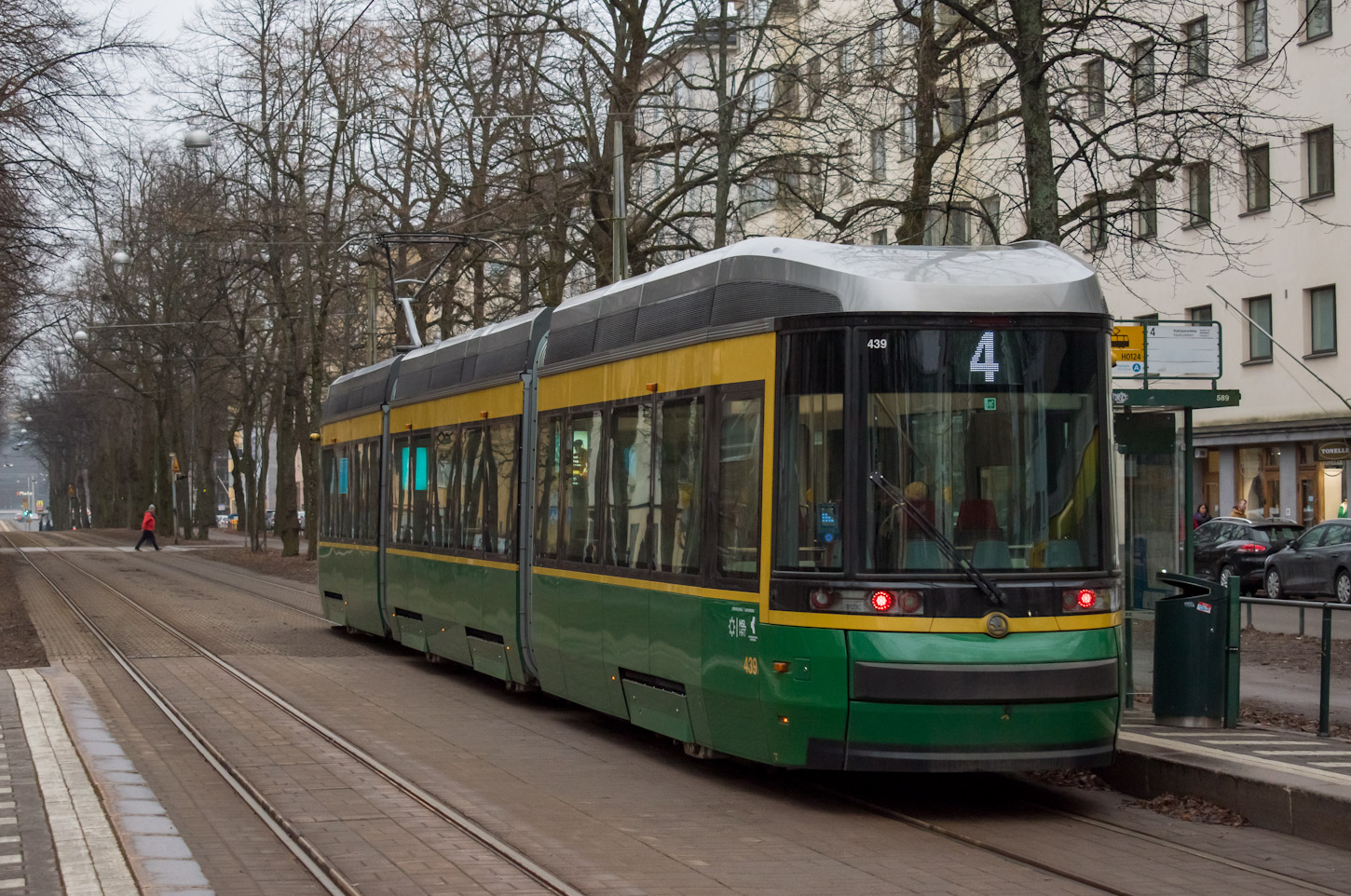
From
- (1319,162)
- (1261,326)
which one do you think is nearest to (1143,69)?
(1319,162)

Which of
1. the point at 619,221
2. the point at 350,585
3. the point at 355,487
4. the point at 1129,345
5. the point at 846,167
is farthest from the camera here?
the point at 846,167

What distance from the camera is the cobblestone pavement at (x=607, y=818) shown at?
733 cm

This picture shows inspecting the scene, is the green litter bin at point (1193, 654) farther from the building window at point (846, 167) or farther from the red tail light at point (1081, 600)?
the building window at point (846, 167)

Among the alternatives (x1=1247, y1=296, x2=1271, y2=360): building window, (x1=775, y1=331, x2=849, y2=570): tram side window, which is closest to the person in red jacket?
(x1=1247, y1=296, x2=1271, y2=360): building window

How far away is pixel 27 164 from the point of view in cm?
2228

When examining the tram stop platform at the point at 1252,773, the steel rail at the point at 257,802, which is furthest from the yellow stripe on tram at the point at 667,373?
the steel rail at the point at 257,802

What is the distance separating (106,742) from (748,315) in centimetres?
537

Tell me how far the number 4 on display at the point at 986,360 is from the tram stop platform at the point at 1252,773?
7.85 feet

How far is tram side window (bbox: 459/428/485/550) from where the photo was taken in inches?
575

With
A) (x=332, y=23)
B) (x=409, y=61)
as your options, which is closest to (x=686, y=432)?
(x=409, y=61)

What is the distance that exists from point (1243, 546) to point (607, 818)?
2548 centimetres

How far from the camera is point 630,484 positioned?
11.1 meters

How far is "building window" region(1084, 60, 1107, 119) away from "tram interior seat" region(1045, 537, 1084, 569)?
750cm

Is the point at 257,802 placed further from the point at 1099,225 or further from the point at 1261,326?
the point at 1261,326
